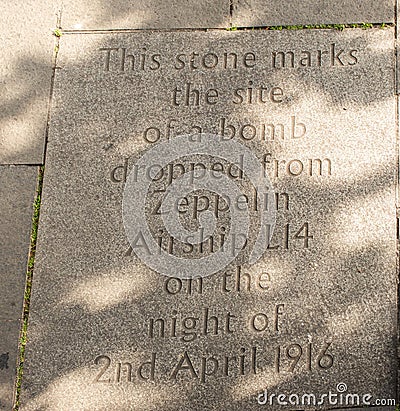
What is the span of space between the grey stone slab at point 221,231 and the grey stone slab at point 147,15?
0.09m

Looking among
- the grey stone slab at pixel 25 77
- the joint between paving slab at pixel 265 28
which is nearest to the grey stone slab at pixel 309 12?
the joint between paving slab at pixel 265 28

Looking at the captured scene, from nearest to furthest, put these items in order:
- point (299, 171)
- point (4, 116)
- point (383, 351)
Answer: point (383, 351) < point (299, 171) < point (4, 116)

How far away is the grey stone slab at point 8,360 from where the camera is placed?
11.4 ft

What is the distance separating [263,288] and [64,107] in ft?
5.02

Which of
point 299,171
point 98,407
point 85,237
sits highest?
point 299,171

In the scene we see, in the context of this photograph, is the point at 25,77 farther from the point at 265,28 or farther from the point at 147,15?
the point at 265,28

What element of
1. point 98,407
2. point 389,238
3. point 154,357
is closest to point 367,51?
point 389,238

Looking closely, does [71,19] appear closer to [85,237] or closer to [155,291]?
[85,237]

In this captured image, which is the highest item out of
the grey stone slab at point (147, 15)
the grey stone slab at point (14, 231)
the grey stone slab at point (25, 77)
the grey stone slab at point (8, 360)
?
the grey stone slab at point (147, 15)

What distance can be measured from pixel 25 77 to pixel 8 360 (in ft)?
5.31

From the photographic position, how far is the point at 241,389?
3.39m

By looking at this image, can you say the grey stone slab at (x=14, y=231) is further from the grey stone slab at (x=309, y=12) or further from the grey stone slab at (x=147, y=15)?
the grey stone slab at (x=309, y=12)

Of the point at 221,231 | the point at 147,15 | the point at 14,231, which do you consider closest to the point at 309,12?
the point at 147,15

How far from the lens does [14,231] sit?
372cm
